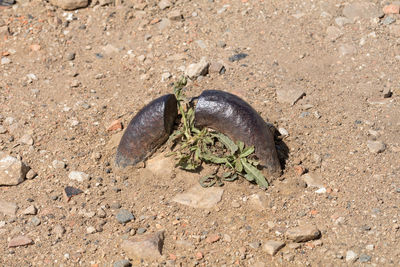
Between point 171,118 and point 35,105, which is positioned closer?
point 171,118

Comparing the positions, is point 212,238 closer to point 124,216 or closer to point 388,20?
point 124,216

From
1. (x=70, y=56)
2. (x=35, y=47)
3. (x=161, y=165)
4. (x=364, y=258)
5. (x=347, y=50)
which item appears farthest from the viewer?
(x=35, y=47)

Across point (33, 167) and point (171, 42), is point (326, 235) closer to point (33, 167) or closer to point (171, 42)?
point (33, 167)

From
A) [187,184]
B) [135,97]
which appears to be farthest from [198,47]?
[187,184]

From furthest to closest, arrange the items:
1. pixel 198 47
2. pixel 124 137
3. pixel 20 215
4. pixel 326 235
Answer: pixel 198 47, pixel 124 137, pixel 20 215, pixel 326 235

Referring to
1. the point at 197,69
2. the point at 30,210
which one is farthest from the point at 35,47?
the point at 30,210

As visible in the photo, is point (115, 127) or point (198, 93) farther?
point (198, 93)

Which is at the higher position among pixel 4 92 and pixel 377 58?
pixel 4 92
